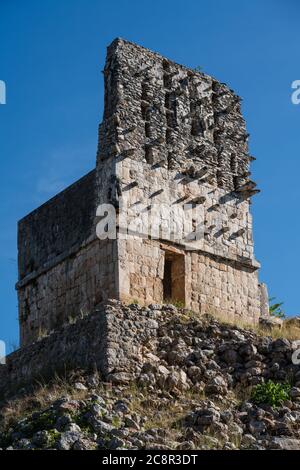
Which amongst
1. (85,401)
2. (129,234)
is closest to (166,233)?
(129,234)

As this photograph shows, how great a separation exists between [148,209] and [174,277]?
1394 mm

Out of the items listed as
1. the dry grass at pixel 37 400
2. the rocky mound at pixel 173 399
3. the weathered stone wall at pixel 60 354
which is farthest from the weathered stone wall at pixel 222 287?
the dry grass at pixel 37 400

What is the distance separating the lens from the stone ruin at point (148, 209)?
2845 centimetres

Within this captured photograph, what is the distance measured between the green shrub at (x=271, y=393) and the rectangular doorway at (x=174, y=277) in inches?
127

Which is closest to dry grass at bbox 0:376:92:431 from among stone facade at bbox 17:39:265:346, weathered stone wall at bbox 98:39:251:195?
stone facade at bbox 17:39:265:346

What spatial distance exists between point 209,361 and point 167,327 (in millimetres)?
1004

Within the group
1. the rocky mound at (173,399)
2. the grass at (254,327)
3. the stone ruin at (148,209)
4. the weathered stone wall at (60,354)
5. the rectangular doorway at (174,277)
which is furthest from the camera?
the rectangular doorway at (174,277)

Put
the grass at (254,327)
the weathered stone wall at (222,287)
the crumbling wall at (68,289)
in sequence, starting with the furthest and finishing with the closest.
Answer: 1. the weathered stone wall at (222,287)
2. the crumbling wall at (68,289)
3. the grass at (254,327)

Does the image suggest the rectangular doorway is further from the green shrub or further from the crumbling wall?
the green shrub

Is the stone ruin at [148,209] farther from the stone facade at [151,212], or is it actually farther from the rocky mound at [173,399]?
the rocky mound at [173,399]

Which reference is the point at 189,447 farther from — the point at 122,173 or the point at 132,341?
the point at 122,173

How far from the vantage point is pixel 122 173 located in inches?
1129

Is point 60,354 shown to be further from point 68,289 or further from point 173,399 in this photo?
point 173,399

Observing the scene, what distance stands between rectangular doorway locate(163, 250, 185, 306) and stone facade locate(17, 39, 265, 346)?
0.02 metres
